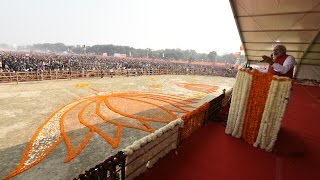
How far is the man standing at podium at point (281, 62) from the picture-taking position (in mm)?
5334

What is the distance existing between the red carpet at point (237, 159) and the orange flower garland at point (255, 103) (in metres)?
0.40

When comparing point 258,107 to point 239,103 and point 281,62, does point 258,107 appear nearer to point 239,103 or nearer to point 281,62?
point 239,103

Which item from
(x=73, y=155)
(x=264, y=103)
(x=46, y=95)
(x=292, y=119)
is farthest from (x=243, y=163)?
(x=46, y=95)

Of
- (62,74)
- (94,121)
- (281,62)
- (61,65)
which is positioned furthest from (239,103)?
(61,65)

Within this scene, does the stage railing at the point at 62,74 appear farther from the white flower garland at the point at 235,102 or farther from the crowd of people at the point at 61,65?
the white flower garland at the point at 235,102

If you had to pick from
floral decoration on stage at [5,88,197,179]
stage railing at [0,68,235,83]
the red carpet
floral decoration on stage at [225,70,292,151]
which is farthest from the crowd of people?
floral decoration on stage at [225,70,292,151]

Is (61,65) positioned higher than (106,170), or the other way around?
(106,170)

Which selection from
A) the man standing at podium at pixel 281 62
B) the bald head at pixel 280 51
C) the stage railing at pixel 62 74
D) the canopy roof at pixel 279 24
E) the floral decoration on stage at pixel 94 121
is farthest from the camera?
the stage railing at pixel 62 74

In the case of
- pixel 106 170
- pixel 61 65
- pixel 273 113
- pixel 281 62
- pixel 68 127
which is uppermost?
pixel 281 62

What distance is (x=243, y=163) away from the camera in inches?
191

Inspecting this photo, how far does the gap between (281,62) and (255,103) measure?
54.6 inches

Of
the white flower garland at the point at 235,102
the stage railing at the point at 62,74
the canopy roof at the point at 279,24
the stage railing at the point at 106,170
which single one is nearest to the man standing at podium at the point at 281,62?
the white flower garland at the point at 235,102

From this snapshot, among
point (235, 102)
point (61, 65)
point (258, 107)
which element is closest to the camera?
point (258, 107)

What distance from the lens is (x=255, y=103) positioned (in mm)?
5895
